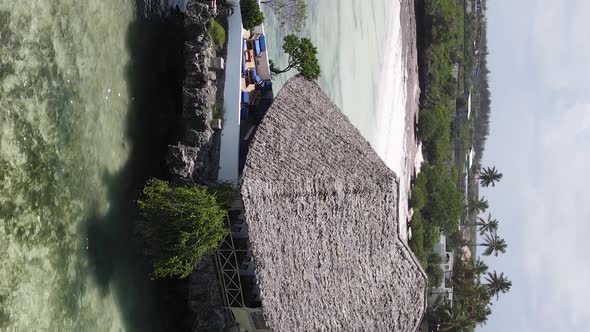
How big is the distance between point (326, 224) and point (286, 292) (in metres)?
2.64

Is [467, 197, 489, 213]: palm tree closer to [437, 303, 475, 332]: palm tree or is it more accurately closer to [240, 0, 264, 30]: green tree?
[437, 303, 475, 332]: palm tree

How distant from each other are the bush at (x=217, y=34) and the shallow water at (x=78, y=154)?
4.19ft

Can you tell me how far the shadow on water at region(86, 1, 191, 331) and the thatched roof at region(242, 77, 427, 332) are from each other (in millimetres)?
2725

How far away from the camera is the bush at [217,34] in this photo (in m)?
17.6

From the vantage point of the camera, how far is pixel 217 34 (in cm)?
1775

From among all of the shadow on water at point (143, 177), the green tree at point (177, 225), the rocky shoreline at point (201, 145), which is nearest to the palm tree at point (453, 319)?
the rocky shoreline at point (201, 145)

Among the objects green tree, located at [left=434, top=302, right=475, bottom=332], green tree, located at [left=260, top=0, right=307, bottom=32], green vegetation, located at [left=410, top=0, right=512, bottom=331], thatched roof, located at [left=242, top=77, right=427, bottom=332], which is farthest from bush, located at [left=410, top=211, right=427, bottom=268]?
green tree, located at [left=260, top=0, right=307, bottom=32]

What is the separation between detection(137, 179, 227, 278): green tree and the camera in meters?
14.4

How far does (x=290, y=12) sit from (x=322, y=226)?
32.7 ft

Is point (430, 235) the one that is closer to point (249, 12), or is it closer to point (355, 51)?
point (355, 51)

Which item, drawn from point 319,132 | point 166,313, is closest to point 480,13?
point 319,132

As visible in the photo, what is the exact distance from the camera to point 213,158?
56.5 feet

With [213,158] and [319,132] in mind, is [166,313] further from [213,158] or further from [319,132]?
[319,132]

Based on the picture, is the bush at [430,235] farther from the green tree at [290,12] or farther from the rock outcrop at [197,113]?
the rock outcrop at [197,113]
